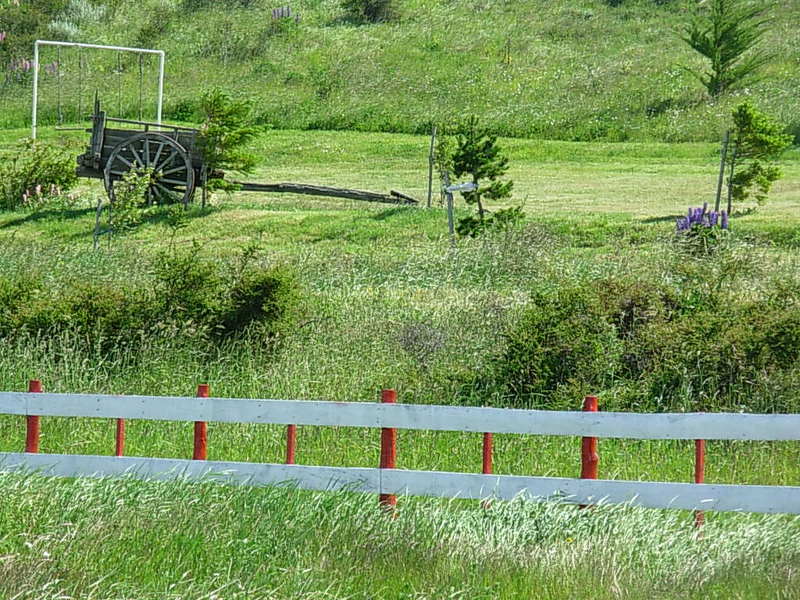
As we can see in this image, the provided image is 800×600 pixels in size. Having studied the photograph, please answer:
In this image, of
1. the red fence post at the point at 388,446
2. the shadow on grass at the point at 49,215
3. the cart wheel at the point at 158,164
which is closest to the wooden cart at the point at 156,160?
the cart wheel at the point at 158,164

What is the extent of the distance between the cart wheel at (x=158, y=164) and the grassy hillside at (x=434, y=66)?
11773mm

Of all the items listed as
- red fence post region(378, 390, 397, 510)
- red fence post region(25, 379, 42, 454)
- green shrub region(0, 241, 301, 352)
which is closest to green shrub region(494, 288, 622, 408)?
green shrub region(0, 241, 301, 352)

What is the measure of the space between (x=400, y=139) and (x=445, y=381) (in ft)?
78.4

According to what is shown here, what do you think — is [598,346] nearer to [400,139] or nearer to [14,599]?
[14,599]

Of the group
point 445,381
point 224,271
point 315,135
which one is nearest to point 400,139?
point 315,135

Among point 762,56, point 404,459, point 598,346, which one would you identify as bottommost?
point 404,459

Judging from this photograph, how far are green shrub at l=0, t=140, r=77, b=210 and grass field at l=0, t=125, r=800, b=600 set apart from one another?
2.59 ft

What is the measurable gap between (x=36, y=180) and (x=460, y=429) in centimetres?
1839

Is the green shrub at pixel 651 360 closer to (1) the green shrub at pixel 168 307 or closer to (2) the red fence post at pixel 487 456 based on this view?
(1) the green shrub at pixel 168 307

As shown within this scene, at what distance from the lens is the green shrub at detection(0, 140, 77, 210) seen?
76.0 ft

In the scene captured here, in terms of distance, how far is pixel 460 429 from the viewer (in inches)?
269

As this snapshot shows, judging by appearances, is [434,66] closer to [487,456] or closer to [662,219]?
[662,219]

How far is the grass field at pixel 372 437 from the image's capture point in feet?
18.6

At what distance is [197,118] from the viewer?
1442 inches
